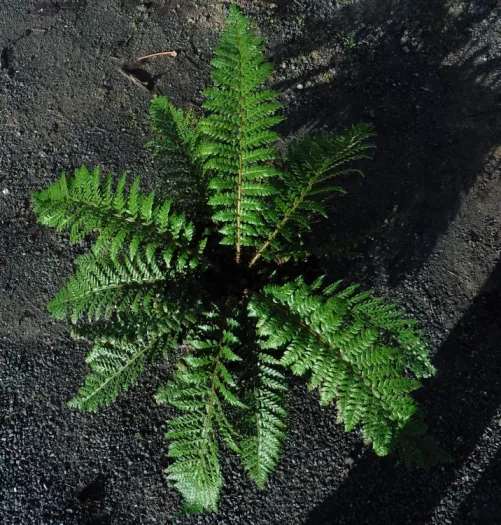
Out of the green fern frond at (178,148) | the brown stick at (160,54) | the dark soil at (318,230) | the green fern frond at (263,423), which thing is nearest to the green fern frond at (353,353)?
the green fern frond at (263,423)

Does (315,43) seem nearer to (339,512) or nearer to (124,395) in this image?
(124,395)

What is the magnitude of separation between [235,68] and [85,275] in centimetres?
119

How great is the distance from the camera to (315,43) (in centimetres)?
352

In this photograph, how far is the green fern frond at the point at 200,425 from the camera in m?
2.31

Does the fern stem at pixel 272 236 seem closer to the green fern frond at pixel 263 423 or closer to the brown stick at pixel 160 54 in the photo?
the green fern frond at pixel 263 423

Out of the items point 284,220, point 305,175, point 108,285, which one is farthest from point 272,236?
point 108,285

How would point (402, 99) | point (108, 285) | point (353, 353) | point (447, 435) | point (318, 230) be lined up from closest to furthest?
point (353, 353) < point (108, 285) < point (447, 435) < point (318, 230) < point (402, 99)

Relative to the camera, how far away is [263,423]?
2.44 metres

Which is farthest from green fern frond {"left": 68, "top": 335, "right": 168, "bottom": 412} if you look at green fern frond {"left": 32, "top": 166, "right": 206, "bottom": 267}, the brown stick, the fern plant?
the brown stick

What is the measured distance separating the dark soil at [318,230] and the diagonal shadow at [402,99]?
0.01 metres

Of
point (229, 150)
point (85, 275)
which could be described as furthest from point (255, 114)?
point (85, 275)

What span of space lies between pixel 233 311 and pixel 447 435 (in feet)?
4.46

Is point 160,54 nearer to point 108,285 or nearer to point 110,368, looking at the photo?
point 108,285

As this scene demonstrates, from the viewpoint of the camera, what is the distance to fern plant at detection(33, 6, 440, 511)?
2.27m
